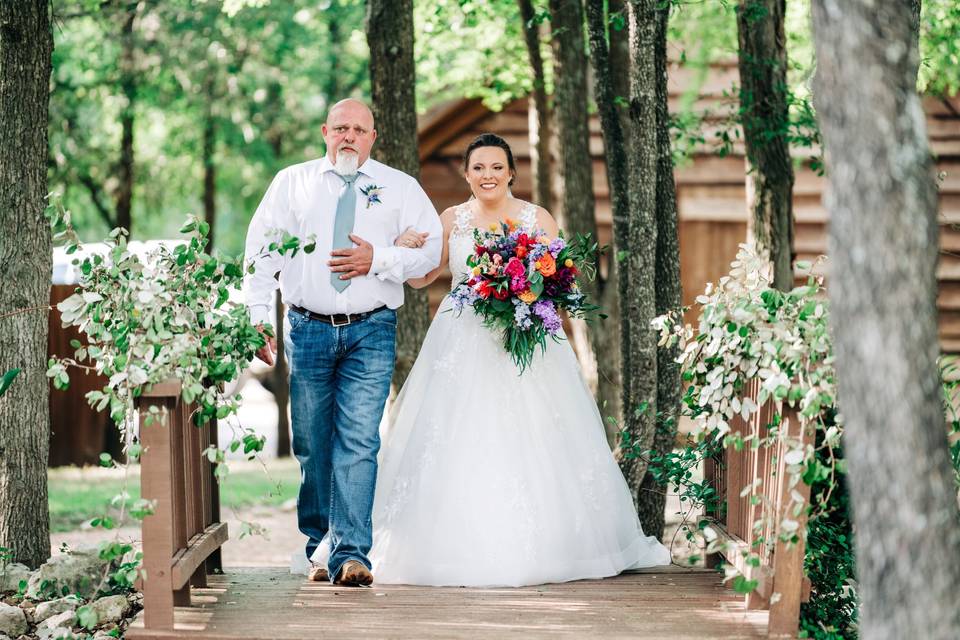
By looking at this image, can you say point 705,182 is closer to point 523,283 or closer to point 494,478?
point 523,283

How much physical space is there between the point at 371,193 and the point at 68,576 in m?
2.33

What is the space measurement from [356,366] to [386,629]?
4.41ft

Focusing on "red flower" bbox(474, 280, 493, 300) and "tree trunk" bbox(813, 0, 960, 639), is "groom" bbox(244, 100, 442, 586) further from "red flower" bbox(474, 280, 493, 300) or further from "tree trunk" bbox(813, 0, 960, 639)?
"tree trunk" bbox(813, 0, 960, 639)

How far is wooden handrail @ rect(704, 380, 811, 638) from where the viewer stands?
4.11 meters

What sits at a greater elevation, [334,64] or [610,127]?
[334,64]

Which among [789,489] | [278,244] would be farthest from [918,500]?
[278,244]

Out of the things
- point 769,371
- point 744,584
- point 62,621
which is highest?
point 769,371

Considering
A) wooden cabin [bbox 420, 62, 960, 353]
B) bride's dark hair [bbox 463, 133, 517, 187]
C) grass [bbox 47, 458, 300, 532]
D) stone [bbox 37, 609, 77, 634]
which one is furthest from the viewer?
wooden cabin [bbox 420, 62, 960, 353]

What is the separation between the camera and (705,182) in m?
13.0

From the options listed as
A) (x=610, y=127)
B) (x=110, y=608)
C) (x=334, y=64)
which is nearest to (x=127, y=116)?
(x=334, y=64)

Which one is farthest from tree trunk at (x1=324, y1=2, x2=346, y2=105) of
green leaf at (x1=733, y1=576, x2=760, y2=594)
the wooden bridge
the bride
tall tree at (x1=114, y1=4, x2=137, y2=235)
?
green leaf at (x1=733, y1=576, x2=760, y2=594)

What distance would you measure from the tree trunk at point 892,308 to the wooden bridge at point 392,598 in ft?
3.58

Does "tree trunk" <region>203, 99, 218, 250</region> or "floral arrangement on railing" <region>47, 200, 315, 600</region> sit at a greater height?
"tree trunk" <region>203, 99, 218, 250</region>

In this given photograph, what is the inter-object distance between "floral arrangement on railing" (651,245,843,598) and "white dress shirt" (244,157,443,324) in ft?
4.25
